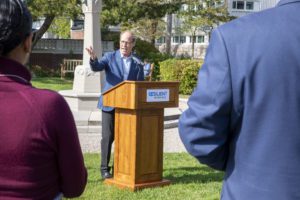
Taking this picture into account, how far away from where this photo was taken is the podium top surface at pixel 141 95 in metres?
6.43

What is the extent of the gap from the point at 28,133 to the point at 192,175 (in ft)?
19.1

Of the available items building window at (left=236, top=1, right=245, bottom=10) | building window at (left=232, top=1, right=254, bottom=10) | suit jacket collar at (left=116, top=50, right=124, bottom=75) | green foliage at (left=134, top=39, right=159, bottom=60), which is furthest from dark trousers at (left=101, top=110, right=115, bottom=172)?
building window at (left=236, top=1, right=245, bottom=10)

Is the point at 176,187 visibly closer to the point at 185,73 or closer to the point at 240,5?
the point at 185,73

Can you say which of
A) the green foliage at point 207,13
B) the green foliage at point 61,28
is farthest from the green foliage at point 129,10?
the green foliage at point 61,28

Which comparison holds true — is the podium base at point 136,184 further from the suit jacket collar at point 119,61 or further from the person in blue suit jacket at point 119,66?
the suit jacket collar at point 119,61

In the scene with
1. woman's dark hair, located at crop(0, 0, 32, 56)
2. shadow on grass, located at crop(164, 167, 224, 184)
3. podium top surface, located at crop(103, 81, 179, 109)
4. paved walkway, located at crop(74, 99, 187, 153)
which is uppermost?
woman's dark hair, located at crop(0, 0, 32, 56)

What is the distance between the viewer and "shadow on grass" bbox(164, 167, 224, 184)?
7.44m

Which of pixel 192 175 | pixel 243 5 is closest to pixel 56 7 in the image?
pixel 192 175

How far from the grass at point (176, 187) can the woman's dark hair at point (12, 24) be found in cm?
435

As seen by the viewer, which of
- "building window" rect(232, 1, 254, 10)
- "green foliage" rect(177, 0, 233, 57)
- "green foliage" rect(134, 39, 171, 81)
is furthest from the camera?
"building window" rect(232, 1, 254, 10)

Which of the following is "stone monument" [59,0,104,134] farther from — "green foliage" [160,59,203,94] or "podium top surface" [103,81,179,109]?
"green foliage" [160,59,203,94]

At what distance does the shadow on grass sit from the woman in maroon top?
17.1ft

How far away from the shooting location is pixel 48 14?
Answer: 89.1ft

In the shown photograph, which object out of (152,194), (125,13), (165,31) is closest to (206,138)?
(152,194)
